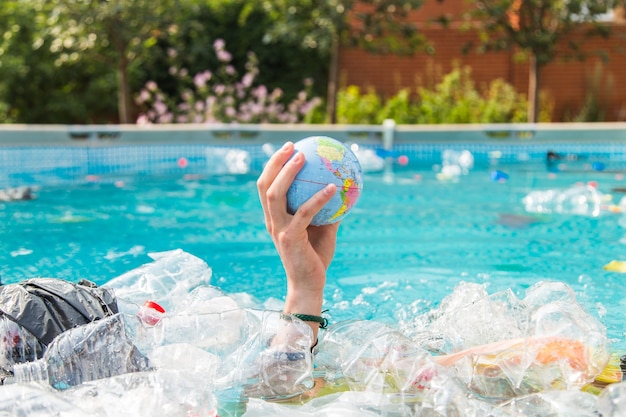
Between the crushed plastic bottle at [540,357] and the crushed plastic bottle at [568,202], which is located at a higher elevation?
the crushed plastic bottle at [540,357]

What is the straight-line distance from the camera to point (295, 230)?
2.23 m

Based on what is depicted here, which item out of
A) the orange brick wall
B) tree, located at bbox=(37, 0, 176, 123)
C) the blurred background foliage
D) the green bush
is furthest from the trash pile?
the orange brick wall

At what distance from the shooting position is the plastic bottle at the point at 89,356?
90.9 inches

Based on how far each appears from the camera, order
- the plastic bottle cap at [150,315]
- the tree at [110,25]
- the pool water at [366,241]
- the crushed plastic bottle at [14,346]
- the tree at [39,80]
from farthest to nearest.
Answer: the tree at [39,80] < the tree at [110,25] < the pool water at [366,241] < the plastic bottle cap at [150,315] < the crushed plastic bottle at [14,346]

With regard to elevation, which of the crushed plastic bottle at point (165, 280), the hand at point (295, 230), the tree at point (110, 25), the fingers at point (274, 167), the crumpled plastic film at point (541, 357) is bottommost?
the crushed plastic bottle at point (165, 280)

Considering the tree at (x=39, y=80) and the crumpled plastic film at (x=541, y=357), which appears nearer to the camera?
the crumpled plastic film at (x=541, y=357)

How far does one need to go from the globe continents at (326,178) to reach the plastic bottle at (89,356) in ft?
2.16

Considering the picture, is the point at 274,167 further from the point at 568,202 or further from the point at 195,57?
the point at 195,57

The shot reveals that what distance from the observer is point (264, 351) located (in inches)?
96.3

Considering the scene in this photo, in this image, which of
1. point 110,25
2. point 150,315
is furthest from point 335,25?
point 150,315

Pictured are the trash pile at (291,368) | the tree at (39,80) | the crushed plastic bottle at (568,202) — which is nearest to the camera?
the trash pile at (291,368)

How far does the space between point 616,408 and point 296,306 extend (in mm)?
917

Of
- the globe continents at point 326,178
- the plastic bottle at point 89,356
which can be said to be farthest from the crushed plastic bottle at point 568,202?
the plastic bottle at point 89,356

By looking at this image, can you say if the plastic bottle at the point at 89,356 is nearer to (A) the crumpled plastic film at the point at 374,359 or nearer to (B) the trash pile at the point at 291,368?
(B) the trash pile at the point at 291,368
